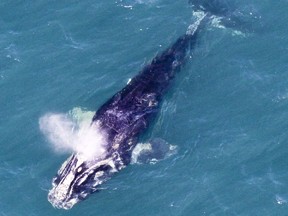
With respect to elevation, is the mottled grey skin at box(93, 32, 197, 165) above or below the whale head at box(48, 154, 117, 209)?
above

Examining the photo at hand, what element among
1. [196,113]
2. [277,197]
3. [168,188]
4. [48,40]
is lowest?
[277,197]

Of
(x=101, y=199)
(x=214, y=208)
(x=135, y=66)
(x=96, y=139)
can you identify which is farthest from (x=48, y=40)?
(x=214, y=208)

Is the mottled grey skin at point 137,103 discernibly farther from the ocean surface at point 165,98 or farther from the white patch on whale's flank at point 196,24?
the white patch on whale's flank at point 196,24

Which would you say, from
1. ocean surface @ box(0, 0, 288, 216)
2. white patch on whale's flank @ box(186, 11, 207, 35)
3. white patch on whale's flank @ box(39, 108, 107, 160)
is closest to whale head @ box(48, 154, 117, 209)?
ocean surface @ box(0, 0, 288, 216)

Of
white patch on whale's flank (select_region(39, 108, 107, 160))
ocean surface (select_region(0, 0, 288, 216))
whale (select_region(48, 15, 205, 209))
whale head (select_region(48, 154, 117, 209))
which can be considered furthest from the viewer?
white patch on whale's flank (select_region(39, 108, 107, 160))

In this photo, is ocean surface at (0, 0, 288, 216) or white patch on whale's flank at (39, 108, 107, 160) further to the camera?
white patch on whale's flank at (39, 108, 107, 160)

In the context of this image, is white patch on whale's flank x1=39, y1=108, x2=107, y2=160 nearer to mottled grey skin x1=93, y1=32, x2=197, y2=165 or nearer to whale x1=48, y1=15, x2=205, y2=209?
whale x1=48, y1=15, x2=205, y2=209

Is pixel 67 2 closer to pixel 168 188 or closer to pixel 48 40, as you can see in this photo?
pixel 48 40
